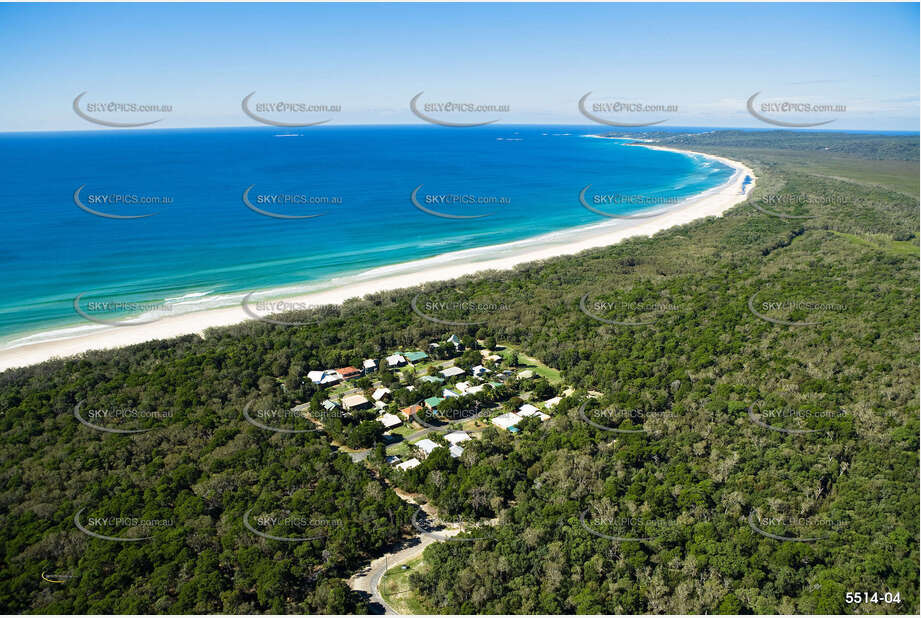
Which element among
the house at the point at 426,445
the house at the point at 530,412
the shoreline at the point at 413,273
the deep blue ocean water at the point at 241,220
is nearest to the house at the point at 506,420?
the house at the point at 530,412

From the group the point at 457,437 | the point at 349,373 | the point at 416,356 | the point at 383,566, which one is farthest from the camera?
the point at 416,356

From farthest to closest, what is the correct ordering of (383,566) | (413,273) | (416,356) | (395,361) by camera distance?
(413,273) → (416,356) → (395,361) → (383,566)

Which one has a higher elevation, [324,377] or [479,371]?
[479,371]

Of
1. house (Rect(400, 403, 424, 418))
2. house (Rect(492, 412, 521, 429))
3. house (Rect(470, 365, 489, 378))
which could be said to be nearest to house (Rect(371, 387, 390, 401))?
house (Rect(400, 403, 424, 418))

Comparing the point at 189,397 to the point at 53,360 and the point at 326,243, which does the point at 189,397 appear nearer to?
the point at 53,360

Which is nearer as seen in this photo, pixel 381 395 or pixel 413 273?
pixel 381 395

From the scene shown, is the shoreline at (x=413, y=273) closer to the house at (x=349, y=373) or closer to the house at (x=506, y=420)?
the house at (x=349, y=373)

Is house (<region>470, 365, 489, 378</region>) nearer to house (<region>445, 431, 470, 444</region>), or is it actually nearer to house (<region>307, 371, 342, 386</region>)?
house (<region>445, 431, 470, 444</region>)

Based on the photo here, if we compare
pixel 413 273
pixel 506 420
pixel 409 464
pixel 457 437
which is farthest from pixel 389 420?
pixel 413 273

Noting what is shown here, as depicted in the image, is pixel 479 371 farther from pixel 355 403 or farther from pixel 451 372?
pixel 355 403
